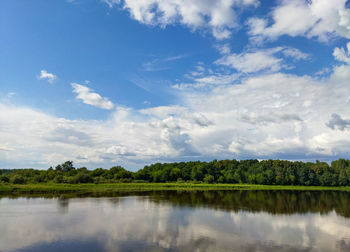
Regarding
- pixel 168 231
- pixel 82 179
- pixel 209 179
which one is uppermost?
pixel 82 179

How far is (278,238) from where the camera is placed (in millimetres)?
24156

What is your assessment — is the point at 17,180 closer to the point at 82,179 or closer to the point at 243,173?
the point at 82,179

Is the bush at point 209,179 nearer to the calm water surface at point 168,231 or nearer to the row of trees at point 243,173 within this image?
the row of trees at point 243,173

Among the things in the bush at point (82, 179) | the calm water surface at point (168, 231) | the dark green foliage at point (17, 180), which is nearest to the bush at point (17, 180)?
the dark green foliage at point (17, 180)

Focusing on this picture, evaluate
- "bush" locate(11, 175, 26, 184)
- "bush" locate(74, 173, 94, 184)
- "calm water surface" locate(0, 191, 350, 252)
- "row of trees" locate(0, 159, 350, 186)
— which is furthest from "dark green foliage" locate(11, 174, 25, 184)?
"calm water surface" locate(0, 191, 350, 252)

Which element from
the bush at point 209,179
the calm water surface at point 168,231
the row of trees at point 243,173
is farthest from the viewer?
the bush at point 209,179

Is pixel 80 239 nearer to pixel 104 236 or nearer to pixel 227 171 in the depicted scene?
pixel 104 236

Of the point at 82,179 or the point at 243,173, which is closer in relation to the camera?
the point at 82,179

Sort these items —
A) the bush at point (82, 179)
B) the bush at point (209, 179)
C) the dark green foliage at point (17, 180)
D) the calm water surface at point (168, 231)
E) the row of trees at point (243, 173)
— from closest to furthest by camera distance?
1. the calm water surface at point (168, 231)
2. the dark green foliage at point (17, 180)
3. the bush at point (82, 179)
4. the row of trees at point (243, 173)
5. the bush at point (209, 179)

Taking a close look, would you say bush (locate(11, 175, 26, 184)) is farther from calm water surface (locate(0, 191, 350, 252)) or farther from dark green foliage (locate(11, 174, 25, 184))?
calm water surface (locate(0, 191, 350, 252))

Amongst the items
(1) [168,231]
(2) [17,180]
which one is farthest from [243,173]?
(1) [168,231]

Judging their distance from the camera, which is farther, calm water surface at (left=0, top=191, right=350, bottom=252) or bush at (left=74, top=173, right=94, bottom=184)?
bush at (left=74, top=173, right=94, bottom=184)

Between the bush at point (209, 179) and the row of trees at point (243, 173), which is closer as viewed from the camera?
the row of trees at point (243, 173)

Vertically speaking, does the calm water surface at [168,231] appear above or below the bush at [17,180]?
below
